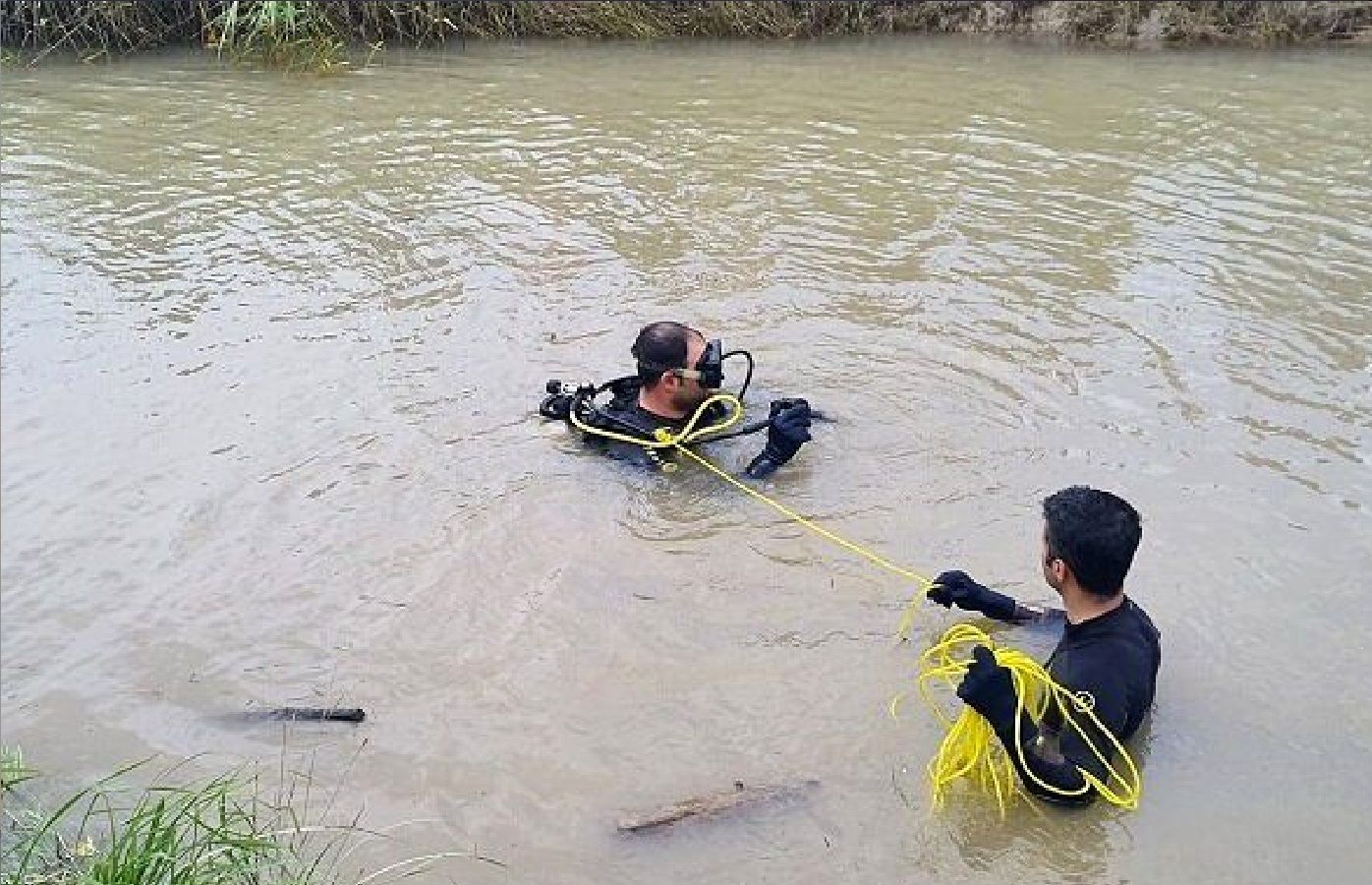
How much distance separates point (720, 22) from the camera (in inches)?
590

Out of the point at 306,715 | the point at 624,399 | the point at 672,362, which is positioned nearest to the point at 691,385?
the point at 672,362

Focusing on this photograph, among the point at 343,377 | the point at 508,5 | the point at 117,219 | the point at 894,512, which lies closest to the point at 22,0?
the point at 508,5

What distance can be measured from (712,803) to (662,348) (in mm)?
2550

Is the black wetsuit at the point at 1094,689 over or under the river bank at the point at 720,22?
under

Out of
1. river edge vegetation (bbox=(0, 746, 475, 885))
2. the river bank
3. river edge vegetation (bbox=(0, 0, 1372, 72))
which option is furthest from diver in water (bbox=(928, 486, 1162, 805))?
the river bank

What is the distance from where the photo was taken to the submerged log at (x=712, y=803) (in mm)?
3996

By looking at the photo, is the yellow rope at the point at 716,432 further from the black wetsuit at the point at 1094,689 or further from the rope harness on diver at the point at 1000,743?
the black wetsuit at the point at 1094,689

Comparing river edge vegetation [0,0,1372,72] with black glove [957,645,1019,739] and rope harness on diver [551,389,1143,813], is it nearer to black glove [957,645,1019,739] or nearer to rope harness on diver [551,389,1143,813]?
rope harness on diver [551,389,1143,813]

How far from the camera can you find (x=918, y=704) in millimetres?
4602

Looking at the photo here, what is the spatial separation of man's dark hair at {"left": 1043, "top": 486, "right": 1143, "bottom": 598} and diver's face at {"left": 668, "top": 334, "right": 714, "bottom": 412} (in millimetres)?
2309

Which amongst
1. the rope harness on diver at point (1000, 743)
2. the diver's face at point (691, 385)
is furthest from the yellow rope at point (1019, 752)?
the diver's face at point (691, 385)

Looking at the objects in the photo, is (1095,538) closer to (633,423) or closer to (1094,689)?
(1094,689)

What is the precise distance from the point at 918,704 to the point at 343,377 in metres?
3.70

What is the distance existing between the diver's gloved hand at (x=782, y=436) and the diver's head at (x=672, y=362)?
38 centimetres
